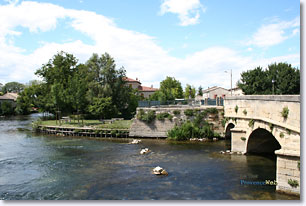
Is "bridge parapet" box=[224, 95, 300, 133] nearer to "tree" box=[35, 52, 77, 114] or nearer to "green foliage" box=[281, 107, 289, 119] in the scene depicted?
"green foliage" box=[281, 107, 289, 119]

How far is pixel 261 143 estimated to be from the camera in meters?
21.5

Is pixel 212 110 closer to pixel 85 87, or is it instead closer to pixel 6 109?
pixel 85 87

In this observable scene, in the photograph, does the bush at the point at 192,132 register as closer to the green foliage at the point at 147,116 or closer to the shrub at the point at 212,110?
the shrub at the point at 212,110

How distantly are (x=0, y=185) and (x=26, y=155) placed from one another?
8.40m

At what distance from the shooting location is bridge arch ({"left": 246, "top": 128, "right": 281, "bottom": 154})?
70.1 feet

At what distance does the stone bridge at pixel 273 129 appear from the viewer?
39.1 feet

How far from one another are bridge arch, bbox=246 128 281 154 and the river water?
1.23 metres

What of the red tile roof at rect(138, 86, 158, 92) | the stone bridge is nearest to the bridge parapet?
the stone bridge

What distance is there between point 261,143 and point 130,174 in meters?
11.3

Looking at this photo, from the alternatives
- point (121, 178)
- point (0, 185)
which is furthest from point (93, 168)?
point (0, 185)

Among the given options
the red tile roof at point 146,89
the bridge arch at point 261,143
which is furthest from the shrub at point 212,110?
the red tile roof at point 146,89

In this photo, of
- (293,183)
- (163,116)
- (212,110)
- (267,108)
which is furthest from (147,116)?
(293,183)

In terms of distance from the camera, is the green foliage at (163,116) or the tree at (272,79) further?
the tree at (272,79)

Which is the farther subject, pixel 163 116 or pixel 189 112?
pixel 163 116
